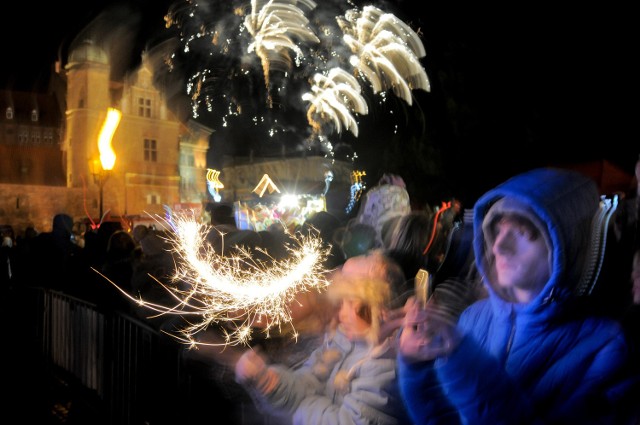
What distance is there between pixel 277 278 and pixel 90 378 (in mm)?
3294

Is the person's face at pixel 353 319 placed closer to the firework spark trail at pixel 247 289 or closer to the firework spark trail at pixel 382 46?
the firework spark trail at pixel 247 289

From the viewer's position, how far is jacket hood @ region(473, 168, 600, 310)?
1.72m

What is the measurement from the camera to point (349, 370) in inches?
94.0

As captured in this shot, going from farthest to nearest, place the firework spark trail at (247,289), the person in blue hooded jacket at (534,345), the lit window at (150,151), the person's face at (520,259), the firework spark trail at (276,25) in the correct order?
the lit window at (150,151)
the firework spark trail at (276,25)
the firework spark trail at (247,289)
the person's face at (520,259)
the person in blue hooded jacket at (534,345)

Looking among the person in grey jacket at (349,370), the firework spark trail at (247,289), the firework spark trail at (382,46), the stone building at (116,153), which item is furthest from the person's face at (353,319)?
the stone building at (116,153)

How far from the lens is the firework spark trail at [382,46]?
1382 centimetres

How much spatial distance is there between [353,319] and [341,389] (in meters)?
0.32

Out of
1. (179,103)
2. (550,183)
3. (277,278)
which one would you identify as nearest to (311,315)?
(277,278)

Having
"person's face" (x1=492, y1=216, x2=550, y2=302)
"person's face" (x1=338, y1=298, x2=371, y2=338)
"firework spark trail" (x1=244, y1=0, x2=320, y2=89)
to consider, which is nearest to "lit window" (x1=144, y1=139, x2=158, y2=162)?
"firework spark trail" (x1=244, y1=0, x2=320, y2=89)

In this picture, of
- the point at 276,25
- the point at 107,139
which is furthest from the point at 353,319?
the point at 276,25

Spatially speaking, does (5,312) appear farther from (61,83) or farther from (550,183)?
(61,83)

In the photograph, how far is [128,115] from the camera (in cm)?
4262

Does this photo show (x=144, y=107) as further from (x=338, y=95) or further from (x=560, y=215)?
(x=560, y=215)

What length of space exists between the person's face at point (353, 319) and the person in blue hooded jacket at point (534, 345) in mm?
663
